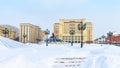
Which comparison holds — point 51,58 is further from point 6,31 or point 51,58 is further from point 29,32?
point 29,32

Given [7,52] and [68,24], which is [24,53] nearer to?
[7,52]

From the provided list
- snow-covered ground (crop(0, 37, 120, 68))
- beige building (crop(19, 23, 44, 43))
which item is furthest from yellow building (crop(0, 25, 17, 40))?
snow-covered ground (crop(0, 37, 120, 68))

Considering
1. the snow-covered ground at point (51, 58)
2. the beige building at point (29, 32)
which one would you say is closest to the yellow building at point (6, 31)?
the beige building at point (29, 32)

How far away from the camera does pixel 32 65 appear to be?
7.64 feet

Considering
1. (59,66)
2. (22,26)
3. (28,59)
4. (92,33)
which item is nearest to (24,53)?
(28,59)

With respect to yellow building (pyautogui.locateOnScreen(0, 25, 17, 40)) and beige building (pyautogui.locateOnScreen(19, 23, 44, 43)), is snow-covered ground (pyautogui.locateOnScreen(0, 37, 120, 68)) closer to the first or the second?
yellow building (pyautogui.locateOnScreen(0, 25, 17, 40))

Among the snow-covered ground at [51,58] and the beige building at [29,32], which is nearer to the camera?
the snow-covered ground at [51,58]

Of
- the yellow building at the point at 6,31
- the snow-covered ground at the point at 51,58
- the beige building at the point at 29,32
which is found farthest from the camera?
the beige building at the point at 29,32

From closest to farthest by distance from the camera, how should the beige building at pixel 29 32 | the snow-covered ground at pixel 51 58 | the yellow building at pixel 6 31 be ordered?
the snow-covered ground at pixel 51 58 → the yellow building at pixel 6 31 → the beige building at pixel 29 32

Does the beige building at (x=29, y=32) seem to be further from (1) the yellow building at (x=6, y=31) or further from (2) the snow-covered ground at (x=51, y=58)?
(2) the snow-covered ground at (x=51, y=58)

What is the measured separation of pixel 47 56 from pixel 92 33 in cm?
12708

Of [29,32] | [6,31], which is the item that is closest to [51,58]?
[6,31]

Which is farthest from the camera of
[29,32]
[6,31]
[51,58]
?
[29,32]

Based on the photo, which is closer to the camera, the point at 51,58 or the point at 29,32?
the point at 51,58
